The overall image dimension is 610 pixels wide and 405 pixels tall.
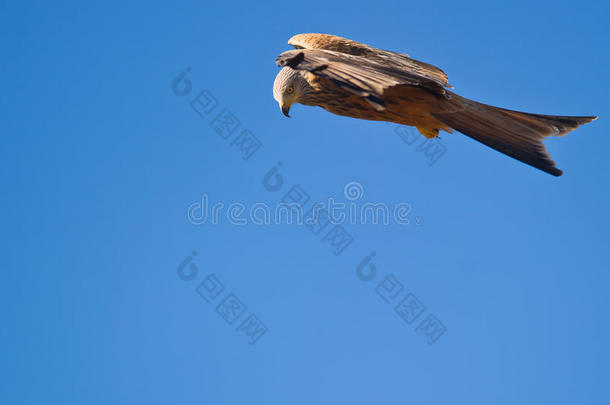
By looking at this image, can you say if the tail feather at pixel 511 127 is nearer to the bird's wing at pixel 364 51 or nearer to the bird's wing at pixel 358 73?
the bird's wing at pixel 358 73

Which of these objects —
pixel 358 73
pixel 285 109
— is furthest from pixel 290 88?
pixel 358 73

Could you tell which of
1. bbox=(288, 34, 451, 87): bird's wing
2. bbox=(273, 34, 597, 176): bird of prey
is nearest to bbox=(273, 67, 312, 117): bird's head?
bbox=(273, 34, 597, 176): bird of prey

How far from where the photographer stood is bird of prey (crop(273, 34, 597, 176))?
4.61 meters

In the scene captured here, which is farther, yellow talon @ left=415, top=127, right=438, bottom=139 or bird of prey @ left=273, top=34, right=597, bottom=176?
yellow talon @ left=415, top=127, right=438, bottom=139

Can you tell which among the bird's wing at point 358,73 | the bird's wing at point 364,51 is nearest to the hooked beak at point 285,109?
the bird's wing at point 358,73

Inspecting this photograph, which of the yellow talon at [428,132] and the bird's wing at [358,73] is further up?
the bird's wing at [358,73]

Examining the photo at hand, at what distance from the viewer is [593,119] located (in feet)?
18.1

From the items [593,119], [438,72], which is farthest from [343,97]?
[593,119]

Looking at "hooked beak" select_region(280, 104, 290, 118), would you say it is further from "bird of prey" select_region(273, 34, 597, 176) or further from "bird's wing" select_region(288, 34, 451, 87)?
"bird's wing" select_region(288, 34, 451, 87)

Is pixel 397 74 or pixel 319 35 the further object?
pixel 319 35

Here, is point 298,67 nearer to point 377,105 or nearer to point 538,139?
point 377,105

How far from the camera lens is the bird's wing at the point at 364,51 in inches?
233

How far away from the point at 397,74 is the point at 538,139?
1.25 meters

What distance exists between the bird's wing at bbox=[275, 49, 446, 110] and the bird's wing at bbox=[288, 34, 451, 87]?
2.54ft
